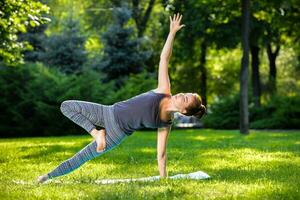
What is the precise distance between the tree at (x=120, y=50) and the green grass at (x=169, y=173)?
53.6 ft

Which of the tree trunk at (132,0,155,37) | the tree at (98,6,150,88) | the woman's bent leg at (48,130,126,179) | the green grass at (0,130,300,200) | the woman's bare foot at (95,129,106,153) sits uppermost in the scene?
the tree trunk at (132,0,155,37)

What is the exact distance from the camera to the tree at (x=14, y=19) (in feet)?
50.6

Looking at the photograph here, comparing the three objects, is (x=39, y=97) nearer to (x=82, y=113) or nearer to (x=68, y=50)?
(x=68, y=50)

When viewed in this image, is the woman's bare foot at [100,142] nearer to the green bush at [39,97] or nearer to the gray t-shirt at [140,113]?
the gray t-shirt at [140,113]

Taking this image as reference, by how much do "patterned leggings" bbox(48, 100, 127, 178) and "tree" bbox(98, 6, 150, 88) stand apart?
2296 centimetres

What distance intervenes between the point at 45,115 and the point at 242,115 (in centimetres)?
927

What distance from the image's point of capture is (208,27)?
3391 cm

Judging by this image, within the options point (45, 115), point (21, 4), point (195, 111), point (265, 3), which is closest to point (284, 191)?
point (195, 111)

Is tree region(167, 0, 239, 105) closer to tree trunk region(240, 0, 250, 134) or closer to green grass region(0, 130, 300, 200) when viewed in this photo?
tree trunk region(240, 0, 250, 134)

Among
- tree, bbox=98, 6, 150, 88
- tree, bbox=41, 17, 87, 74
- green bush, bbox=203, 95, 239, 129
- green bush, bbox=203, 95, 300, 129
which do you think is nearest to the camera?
tree, bbox=41, 17, 87, 74

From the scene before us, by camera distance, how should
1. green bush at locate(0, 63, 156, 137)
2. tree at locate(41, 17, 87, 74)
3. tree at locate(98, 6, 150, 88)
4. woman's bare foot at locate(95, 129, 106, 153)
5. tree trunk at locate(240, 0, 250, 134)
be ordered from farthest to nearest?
tree at locate(98, 6, 150, 88), tree at locate(41, 17, 87, 74), green bush at locate(0, 63, 156, 137), tree trunk at locate(240, 0, 250, 134), woman's bare foot at locate(95, 129, 106, 153)

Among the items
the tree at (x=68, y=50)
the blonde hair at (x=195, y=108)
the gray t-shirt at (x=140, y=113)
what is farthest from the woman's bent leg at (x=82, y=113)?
the tree at (x=68, y=50)

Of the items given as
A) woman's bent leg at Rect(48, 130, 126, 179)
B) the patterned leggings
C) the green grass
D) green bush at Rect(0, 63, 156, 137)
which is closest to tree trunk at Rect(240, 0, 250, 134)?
the green grass

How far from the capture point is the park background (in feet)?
29.3
